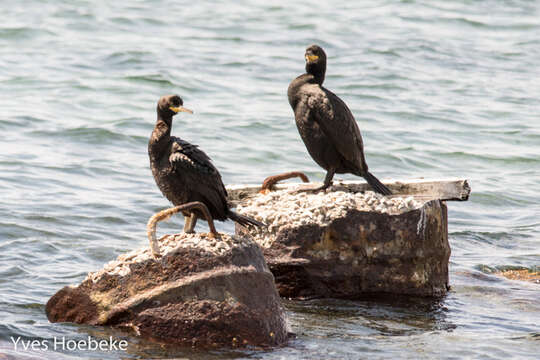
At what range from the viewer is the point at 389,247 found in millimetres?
6234

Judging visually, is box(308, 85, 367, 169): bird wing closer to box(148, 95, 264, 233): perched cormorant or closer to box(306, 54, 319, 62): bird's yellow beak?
box(306, 54, 319, 62): bird's yellow beak

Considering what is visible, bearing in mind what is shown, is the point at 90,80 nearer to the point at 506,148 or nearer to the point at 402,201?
the point at 506,148

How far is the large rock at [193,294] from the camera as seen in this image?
4988mm

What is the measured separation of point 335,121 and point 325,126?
81mm

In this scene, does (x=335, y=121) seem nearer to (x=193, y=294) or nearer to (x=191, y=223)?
(x=191, y=223)

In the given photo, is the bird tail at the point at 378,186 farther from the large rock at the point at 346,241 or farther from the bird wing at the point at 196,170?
the bird wing at the point at 196,170

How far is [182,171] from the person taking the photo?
200 inches

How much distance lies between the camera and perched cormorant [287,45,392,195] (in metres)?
6.53

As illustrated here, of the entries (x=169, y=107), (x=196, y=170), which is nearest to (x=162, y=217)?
(x=196, y=170)

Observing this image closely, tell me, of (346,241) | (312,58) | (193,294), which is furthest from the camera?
(312,58)

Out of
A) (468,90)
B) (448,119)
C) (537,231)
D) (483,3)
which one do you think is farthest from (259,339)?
(483,3)

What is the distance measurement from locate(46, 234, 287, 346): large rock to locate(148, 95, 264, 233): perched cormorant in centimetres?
20

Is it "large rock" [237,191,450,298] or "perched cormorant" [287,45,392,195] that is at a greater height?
"perched cormorant" [287,45,392,195]

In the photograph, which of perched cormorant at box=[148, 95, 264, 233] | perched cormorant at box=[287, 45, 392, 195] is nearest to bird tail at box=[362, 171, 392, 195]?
perched cormorant at box=[287, 45, 392, 195]
